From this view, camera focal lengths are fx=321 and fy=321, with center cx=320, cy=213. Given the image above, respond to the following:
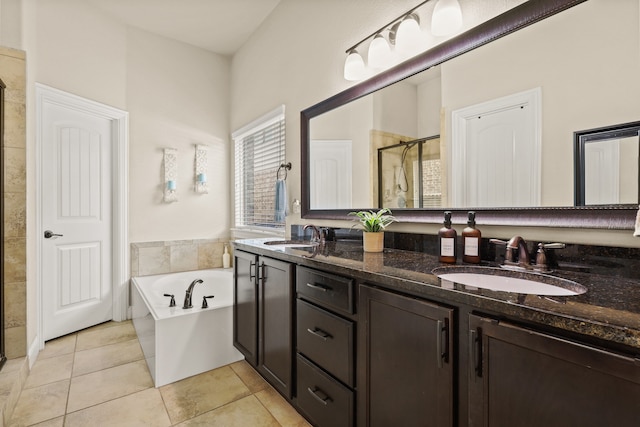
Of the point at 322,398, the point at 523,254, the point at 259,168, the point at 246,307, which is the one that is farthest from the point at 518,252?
the point at 259,168

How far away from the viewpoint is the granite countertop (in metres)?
0.64

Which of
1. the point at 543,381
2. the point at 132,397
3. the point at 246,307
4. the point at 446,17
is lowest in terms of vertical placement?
the point at 132,397

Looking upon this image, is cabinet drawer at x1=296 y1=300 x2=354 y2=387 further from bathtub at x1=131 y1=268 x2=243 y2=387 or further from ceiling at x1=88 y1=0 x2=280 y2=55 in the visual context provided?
ceiling at x1=88 y1=0 x2=280 y2=55

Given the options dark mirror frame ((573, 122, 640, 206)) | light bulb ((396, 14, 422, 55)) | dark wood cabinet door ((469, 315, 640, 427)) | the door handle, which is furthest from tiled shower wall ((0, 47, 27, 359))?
dark mirror frame ((573, 122, 640, 206))

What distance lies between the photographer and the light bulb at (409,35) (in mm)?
1660

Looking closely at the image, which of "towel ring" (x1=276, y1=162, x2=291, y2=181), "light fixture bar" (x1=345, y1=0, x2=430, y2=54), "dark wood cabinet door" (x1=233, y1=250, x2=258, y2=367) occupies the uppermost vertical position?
"light fixture bar" (x1=345, y1=0, x2=430, y2=54)

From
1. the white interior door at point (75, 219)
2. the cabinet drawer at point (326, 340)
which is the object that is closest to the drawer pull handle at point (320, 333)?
the cabinet drawer at point (326, 340)

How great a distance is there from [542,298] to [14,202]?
115 inches

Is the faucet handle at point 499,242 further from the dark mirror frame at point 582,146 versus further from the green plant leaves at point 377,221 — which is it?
the green plant leaves at point 377,221

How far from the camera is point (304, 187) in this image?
2.59 meters

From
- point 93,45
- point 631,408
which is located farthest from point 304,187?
point 93,45

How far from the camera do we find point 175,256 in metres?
3.57

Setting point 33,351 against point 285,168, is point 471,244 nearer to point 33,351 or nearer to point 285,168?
point 285,168

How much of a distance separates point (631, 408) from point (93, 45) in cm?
413
